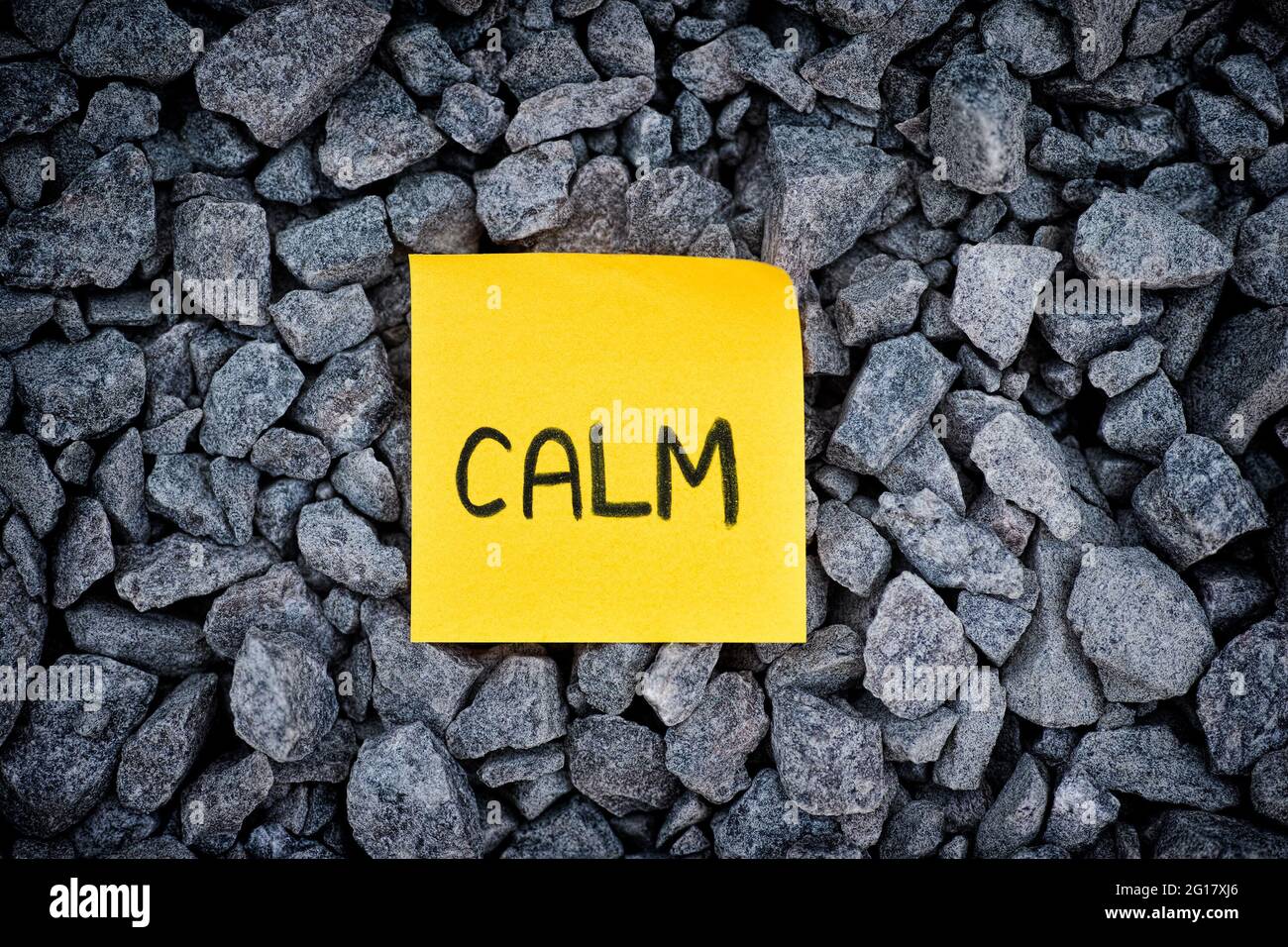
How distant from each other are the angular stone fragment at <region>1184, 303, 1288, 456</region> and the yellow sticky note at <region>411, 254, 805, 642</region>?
64cm

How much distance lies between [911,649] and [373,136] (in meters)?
1.13

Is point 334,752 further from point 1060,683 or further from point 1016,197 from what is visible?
point 1016,197

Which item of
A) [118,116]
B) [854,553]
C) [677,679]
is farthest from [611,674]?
[118,116]

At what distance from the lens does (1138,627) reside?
1442 millimetres

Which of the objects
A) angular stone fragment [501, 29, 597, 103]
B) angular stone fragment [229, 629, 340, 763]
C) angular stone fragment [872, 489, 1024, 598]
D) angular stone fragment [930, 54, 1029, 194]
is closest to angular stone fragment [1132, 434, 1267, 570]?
angular stone fragment [872, 489, 1024, 598]

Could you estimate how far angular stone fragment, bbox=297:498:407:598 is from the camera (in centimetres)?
145

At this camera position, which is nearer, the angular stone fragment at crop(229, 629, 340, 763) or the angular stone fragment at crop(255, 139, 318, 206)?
the angular stone fragment at crop(229, 629, 340, 763)

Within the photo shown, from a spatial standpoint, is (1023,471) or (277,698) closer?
(277,698)

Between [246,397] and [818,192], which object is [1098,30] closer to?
[818,192]

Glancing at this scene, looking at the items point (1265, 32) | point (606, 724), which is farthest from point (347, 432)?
point (1265, 32)

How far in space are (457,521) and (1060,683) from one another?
963mm

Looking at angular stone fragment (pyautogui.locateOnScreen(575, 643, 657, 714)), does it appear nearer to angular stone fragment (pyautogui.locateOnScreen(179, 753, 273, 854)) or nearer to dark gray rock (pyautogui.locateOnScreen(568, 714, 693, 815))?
dark gray rock (pyautogui.locateOnScreen(568, 714, 693, 815))

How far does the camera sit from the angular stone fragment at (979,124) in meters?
1.42

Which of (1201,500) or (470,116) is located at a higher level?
(470,116)
